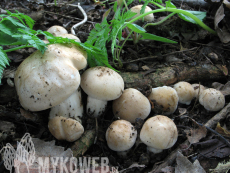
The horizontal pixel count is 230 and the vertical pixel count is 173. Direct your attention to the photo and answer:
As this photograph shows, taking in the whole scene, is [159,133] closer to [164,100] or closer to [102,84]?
[164,100]

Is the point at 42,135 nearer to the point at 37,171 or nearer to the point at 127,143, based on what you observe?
the point at 37,171

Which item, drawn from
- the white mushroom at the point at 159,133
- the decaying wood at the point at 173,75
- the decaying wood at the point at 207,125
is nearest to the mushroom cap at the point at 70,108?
the decaying wood at the point at 173,75

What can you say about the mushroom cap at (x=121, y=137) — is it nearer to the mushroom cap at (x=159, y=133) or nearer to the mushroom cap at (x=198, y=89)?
the mushroom cap at (x=159, y=133)

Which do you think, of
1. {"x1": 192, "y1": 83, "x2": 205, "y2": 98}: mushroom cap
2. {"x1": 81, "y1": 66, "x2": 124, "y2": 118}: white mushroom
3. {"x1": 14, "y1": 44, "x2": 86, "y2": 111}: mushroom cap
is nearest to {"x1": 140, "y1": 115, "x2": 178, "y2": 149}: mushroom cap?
{"x1": 81, "y1": 66, "x2": 124, "y2": 118}: white mushroom

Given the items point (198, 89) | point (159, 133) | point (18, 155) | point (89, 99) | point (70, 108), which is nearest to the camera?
point (18, 155)

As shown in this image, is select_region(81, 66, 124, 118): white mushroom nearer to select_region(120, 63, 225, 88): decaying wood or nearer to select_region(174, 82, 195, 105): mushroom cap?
select_region(120, 63, 225, 88): decaying wood

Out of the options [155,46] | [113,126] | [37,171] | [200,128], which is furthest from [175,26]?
[37,171]

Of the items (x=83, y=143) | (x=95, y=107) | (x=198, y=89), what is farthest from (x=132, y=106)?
(x=198, y=89)
